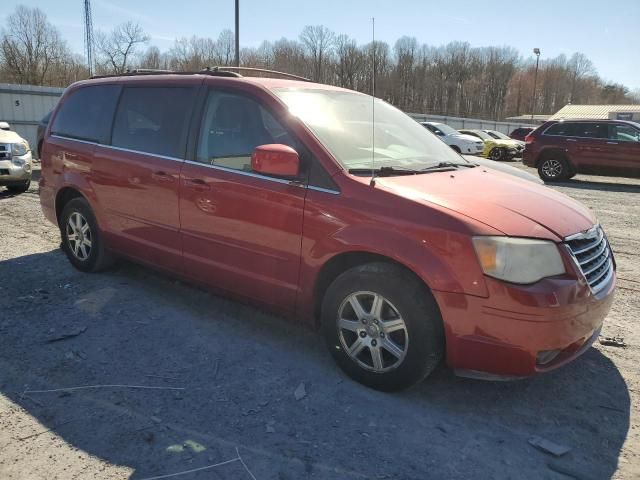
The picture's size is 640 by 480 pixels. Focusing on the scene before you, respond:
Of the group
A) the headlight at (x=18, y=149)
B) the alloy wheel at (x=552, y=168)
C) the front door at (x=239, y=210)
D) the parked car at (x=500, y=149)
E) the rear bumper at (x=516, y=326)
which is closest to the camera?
the rear bumper at (x=516, y=326)

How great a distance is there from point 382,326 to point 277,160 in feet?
3.86

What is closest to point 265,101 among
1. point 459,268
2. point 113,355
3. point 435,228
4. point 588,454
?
point 435,228

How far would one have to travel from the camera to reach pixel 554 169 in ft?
49.2

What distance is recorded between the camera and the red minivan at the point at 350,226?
2.70 meters

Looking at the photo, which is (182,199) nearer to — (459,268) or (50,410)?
(50,410)

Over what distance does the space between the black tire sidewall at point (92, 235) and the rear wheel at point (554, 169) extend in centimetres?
1359

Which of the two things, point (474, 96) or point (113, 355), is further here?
point (474, 96)

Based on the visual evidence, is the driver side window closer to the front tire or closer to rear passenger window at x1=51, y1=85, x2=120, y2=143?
the front tire

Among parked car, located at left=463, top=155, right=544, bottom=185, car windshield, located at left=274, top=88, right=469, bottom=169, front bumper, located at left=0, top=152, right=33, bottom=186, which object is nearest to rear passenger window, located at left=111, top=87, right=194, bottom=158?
car windshield, located at left=274, top=88, right=469, bottom=169

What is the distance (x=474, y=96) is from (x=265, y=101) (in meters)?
101

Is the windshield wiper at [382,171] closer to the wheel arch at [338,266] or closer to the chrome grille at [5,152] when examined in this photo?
the wheel arch at [338,266]

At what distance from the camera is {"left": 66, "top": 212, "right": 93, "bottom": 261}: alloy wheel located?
4.97m

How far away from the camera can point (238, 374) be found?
3281 millimetres

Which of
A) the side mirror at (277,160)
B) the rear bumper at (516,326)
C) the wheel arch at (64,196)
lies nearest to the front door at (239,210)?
the side mirror at (277,160)
